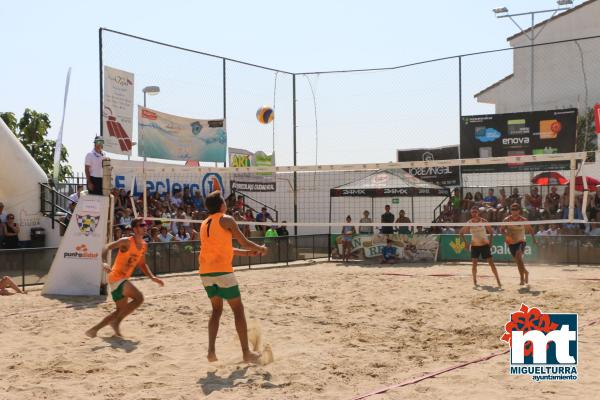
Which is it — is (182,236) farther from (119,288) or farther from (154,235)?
(119,288)

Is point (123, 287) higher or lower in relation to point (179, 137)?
lower

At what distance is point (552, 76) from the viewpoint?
2447cm

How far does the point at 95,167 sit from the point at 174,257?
4133 millimetres

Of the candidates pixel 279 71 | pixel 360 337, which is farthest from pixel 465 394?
pixel 279 71

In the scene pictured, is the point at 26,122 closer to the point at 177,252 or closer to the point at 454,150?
the point at 177,252

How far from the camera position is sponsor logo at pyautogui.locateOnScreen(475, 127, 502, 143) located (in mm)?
20062

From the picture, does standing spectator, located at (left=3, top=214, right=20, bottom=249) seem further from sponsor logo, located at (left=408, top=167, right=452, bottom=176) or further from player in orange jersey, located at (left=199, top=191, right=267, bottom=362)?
sponsor logo, located at (left=408, top=167, right=452, bottom=176)

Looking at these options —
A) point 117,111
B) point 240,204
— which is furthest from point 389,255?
point 117,111

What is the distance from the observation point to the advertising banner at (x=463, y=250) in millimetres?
17125

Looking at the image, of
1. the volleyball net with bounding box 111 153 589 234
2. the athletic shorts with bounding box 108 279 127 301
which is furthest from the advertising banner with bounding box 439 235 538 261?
the athletic shorts with bounding box 108 279 127 301

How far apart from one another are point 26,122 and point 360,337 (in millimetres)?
20056

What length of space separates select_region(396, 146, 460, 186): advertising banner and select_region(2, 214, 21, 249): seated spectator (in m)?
11.3

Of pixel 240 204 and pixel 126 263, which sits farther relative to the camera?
pixel 240 204

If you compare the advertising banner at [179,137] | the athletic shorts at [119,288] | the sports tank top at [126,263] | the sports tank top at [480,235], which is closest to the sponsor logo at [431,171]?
the advertising banner at [179,137]
